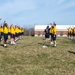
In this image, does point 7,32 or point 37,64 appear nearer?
A: point 37,64

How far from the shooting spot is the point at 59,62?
529 inches

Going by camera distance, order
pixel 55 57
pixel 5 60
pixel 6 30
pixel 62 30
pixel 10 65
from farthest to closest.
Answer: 1. pixel 62 30
2. pixel 6 30
3. pixel 55 57
4. pixel 5 60
5. pixel 10 65

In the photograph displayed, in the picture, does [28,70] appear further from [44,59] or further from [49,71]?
[44,59]

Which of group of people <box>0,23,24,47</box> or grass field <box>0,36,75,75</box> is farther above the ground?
group of people <box>0,23,24,47</box>

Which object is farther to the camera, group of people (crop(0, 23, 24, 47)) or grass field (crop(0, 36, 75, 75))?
group of people (crop(0, 23, 24, 47))

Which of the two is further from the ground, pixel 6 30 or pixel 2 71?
pixel 6 30

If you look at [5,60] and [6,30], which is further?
[6,30]

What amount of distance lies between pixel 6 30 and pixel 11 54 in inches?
191

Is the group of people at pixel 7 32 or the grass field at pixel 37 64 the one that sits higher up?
the group of people at pixel 7 32

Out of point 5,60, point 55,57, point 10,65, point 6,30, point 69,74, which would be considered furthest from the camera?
point 6,30

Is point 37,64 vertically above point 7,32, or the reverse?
point 7,32

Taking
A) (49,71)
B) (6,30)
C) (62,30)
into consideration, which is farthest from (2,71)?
(62,30)

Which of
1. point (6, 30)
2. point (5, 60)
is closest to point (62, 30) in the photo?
point (6, 30)

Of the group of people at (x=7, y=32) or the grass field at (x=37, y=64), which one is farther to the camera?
the group of people at (x=7, y=32)
